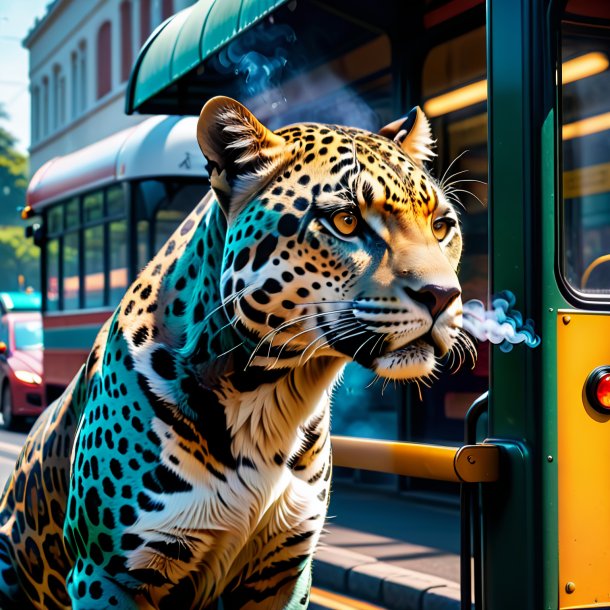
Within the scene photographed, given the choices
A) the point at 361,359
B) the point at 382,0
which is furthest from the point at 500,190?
the point at 382,0

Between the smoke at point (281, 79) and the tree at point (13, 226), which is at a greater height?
the tree at point (13, 226)

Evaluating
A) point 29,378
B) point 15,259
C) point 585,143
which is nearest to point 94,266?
point 29,378

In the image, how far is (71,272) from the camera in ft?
41.9

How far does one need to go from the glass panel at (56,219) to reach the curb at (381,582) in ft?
23.7

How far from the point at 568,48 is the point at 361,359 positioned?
1660mm

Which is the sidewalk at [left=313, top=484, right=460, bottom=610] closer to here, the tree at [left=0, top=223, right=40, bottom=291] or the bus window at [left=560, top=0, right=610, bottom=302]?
the bus window at [left=560, top=0, right=610, bottom=302]

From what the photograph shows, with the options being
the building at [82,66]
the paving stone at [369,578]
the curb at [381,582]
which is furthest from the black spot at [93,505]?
the building at [82,66]

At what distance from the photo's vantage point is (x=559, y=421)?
337cm

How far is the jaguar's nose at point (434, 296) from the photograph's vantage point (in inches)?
87.5

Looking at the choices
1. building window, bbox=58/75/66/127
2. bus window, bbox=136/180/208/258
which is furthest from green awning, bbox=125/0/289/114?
building window, bbox=58/75/66/127

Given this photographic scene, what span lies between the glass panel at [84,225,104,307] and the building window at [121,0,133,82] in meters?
14.3

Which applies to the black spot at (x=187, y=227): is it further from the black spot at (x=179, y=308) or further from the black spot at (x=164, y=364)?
the black spot at (x=164, y=364)

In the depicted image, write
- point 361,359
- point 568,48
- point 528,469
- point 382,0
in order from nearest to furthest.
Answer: point 361,359 < point 528,469 < point 568,48 < point 382,0

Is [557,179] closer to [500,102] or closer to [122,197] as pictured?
[500,102]
